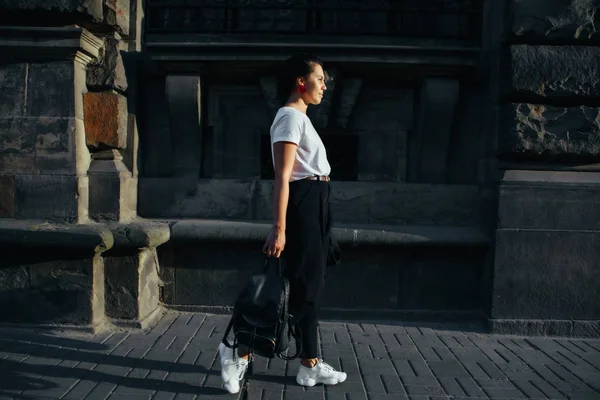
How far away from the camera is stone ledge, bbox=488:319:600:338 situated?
464 centimetres

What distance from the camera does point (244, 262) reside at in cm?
500

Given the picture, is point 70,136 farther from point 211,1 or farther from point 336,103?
point 336,103

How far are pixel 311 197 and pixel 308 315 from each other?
2.21ft

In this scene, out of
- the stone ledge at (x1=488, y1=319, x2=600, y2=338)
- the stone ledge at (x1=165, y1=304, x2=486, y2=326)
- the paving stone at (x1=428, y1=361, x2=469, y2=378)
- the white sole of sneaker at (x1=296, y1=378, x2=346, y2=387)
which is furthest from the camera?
the stone ledge at (x1=165, y1=304, x2=486, y2=326)

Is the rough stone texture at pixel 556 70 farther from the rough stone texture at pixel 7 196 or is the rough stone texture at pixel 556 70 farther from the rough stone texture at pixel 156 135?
the rough stone texture at pixel 7 196

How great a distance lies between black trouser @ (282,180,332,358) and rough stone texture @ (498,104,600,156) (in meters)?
2.04

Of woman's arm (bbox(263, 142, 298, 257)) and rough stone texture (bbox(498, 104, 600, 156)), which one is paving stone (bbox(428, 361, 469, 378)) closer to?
woman's arm (bbox(263, 142, 298, 257))

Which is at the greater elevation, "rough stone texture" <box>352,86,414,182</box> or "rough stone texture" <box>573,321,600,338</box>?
"rough stone texture" <box>352,86,414,182</box>

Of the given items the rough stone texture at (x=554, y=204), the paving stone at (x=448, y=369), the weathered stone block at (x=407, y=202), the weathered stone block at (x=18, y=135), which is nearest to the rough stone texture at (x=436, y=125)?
the weathered stone block at (x=407, y=202)

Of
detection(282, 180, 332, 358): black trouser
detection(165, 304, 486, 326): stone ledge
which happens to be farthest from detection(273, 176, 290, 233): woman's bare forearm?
detection(165, 304, 486, 326): stone ledge

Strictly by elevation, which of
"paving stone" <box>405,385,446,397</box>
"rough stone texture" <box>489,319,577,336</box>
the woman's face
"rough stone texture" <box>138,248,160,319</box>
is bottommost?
"paving stone" <box>405,385,446,397</box>

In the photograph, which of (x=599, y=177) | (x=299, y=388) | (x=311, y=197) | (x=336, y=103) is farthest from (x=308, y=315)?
(x=599, y=177)

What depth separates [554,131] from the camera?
4.63 m

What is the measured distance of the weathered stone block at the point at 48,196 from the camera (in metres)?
4.55
